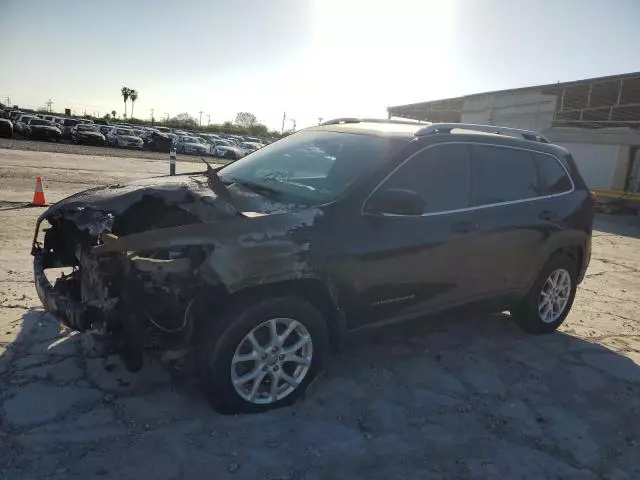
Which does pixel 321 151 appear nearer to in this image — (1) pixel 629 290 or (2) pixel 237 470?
(2) pixel 237 470

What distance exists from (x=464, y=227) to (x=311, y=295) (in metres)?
1.39

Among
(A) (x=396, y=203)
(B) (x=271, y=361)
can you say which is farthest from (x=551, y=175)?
(B) (x=271, y=361)

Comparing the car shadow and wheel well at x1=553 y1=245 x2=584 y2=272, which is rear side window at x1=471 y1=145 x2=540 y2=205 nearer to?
wheel well at x1=553 y1=245 x2=584 y2=272

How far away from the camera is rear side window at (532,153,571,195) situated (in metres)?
4.67

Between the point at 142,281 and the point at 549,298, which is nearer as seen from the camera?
the point at 142,281

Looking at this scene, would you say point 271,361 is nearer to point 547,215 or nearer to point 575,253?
point 547,215

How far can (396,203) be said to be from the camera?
331cm

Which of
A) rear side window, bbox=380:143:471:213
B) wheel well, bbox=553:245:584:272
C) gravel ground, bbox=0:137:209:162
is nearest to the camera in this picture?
rear side window, bbox=380:143:471:213

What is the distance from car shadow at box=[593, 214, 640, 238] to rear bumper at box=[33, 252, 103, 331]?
45.1ft

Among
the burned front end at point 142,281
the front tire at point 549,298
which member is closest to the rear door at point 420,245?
the burned front end at point 142,281

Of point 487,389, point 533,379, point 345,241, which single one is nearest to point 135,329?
point 345,241

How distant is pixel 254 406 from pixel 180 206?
53.8 inches

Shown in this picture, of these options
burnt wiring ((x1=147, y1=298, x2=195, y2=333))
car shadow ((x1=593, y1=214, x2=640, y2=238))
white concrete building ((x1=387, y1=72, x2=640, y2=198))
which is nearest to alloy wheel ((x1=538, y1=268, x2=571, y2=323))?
burnt wiring ((x1=147, y1=298, x2=195, y2=333))

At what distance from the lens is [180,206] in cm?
338
